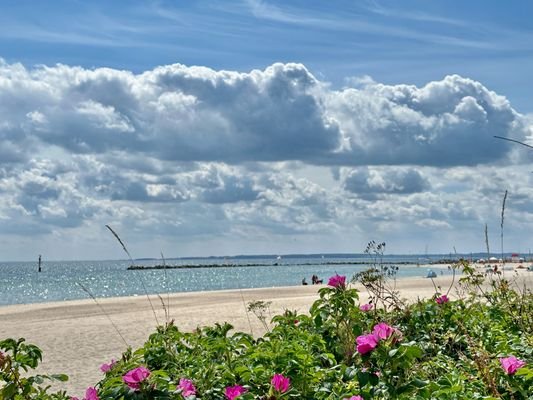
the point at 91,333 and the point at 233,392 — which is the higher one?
the point at 233,392

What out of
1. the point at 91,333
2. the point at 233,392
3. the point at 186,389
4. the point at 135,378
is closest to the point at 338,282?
the point at 233,392

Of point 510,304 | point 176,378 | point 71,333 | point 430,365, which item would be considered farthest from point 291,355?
point 71,333

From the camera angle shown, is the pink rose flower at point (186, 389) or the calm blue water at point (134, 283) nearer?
the pink rose flower at point (186, 389)

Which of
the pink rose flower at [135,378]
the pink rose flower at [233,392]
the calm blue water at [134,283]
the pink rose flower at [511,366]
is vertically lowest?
the calm blue water at [134,283]

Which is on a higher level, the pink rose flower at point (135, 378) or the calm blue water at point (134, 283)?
the pink rose flower at point (135, 378)

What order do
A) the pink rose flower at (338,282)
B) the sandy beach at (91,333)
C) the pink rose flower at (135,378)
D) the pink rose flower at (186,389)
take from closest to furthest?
the pink rose flower at (135,378) < the pink rose flower at (186,389) < the pink rose flower at (338,282) < the sandy beach at (91,333)

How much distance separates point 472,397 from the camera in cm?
344

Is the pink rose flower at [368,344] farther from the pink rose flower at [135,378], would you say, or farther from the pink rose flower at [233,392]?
the pink rose flower at [135,378]

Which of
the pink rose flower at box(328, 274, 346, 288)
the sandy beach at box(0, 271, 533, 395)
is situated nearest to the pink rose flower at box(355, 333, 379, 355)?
the pink rose flower at box(328, 274, 346, 288)

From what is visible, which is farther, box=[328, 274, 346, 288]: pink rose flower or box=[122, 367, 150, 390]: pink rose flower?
box=[328, 274, 346, 288]: pink rose flower

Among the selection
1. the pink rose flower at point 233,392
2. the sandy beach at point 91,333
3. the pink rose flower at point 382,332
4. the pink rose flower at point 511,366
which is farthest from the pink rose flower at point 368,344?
the sandy beach at point 91,333

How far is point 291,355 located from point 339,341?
42.5 inches

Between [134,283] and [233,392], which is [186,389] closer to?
[233,392]

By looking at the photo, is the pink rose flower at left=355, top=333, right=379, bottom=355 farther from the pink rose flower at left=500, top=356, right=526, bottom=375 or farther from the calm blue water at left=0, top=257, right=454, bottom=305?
the calm blue water at left=0, top=257, right=454, bottom=305
